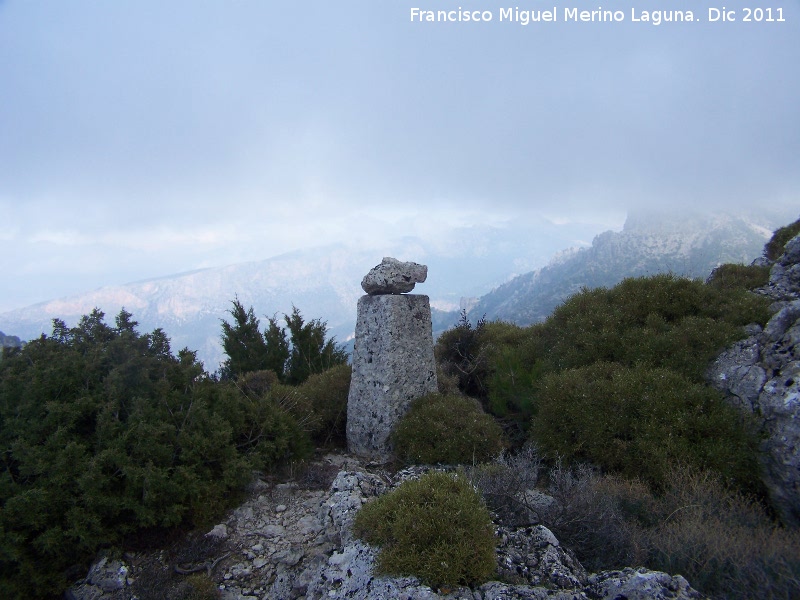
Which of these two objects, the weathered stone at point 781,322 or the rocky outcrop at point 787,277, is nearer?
the weathered stone at point 781,322

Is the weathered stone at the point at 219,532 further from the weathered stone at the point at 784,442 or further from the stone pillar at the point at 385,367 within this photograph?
the weathered stone at the point at 784,442

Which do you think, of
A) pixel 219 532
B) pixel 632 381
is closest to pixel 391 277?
pixel 632 381

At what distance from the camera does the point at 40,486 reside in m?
5.10

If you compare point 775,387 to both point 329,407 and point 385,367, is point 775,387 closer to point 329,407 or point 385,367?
point 385,367

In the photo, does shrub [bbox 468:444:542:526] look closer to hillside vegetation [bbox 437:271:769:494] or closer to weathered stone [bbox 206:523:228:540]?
hillside vegetation [bbox 437:271:769:494]

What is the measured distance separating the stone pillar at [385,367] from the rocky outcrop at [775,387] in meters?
4.81

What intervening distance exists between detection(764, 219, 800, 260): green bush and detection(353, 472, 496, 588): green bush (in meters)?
14.0

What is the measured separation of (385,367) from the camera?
8305 millimetres

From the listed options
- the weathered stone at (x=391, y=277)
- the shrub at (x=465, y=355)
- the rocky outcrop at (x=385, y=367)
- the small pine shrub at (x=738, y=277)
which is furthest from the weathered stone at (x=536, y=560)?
the small pine shrub at (x=738, y=277)

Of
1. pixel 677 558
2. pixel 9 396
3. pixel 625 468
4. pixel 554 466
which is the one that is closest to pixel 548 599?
pixel 677 558

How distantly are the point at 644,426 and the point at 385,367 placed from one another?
4.21 meters

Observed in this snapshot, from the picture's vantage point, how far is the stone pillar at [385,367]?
828cm

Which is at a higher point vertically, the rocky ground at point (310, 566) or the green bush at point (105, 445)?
the green bush at point (105, 445)

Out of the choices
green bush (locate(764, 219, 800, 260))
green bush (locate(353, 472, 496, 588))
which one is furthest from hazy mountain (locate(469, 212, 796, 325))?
green bush (locate(353, 472, 496, 588))
